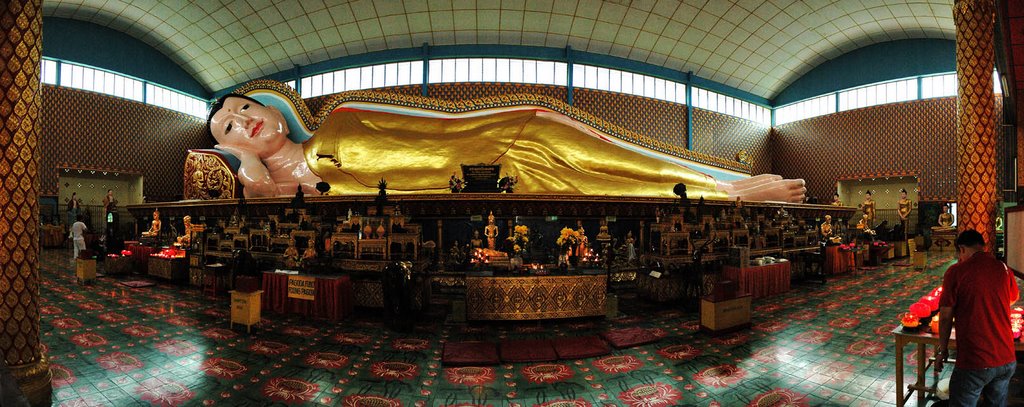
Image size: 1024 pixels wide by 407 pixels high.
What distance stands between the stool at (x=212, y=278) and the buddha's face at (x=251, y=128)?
9.37ft

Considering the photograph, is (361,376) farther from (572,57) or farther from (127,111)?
(127,111)

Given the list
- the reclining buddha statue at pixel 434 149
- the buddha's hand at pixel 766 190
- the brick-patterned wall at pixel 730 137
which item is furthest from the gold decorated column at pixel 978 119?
the brick-patterned wall at pixel 730 137

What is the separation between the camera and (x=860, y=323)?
4.94 m

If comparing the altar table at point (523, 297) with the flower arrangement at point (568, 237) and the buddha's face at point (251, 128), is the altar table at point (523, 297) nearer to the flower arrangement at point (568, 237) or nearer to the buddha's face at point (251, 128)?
the flower arrangement at point (568, 237)

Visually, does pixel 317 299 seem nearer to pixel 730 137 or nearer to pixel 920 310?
pixel 920 310

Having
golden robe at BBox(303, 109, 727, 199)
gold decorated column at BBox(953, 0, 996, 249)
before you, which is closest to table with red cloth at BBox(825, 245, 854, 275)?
golden robe at BBox(303, 109, 727, 199)

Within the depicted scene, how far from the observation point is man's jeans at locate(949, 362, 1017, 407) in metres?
2.12

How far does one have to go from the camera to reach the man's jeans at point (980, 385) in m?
2.12

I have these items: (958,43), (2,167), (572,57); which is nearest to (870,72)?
(572,57)

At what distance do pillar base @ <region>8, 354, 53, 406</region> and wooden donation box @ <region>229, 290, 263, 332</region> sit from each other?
1.73 m

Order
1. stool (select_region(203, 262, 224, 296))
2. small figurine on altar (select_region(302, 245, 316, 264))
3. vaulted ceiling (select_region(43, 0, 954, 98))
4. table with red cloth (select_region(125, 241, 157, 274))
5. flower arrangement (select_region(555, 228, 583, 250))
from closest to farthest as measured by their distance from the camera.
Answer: small figurine on altar (select_region(302, 245, 316, 264)), flower arrangement (select_region(555, 228, 583, 250)), stool (select_region(203, 262, 224, 296)), table with red cloth (select_region(125, 241, 157, 274)), vaulted ceiling (select_region(43, 0, 954, 98))

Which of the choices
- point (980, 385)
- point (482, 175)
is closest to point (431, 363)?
point (980, 385)

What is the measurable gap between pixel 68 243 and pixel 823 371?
1855 cm

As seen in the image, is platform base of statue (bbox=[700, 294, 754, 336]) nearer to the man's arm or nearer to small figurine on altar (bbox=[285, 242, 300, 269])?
the man's arm
